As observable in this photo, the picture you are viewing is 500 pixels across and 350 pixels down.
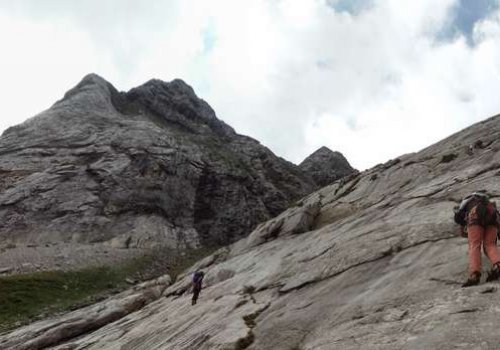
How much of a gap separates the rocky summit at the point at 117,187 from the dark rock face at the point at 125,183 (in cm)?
19

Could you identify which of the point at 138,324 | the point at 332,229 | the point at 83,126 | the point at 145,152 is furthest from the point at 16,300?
the point at 83,126

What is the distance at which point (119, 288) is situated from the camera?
64.9 metres

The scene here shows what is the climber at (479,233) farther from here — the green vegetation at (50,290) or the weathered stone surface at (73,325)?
the green vegetation at (50,290)

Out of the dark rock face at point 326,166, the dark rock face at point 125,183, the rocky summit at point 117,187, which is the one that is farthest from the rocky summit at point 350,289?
the dark rock face at point 326,166

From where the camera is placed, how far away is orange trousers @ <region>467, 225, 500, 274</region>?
51.9ft

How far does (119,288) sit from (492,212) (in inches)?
2154

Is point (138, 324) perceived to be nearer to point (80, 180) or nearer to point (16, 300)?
point (16, 300)

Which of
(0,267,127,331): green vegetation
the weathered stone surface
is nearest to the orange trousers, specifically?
the weathered stone surface

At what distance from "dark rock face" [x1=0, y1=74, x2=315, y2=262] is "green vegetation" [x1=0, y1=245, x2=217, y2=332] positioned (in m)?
8.50

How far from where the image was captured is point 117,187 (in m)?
93.3

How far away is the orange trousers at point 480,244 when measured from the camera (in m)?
15.8

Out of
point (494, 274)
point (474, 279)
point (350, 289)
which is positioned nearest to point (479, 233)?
point (494, 274)

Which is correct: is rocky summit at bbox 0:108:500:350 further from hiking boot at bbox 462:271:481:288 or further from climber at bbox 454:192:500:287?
climber at bbox 454:192:500:287

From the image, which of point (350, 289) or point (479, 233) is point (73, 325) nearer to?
point (350, 289)
